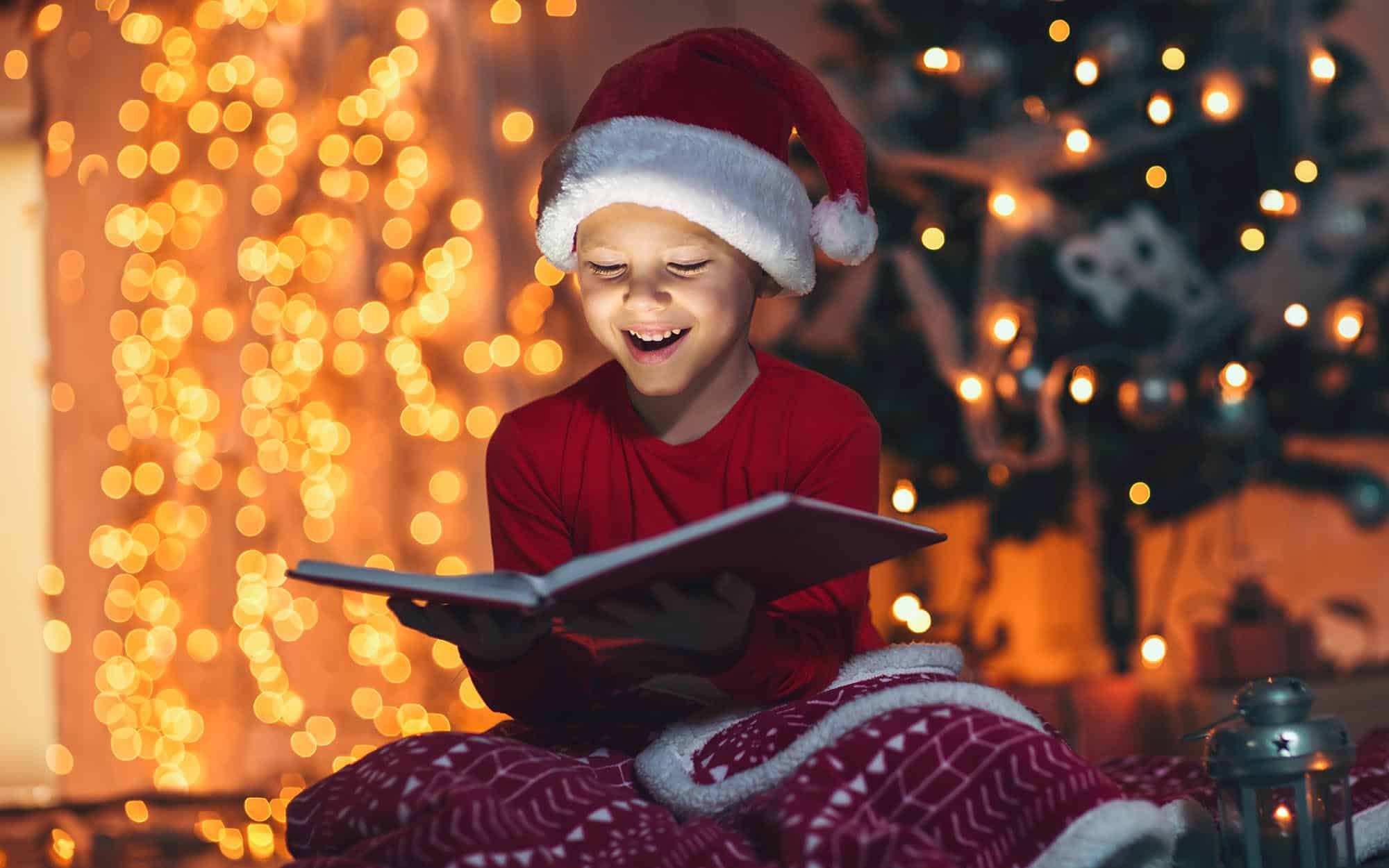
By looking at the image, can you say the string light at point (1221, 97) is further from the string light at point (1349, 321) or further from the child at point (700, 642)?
the child at point (700, 642)

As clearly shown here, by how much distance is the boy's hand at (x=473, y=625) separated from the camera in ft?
3.78

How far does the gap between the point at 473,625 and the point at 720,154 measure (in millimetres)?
462

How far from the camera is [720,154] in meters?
1.35

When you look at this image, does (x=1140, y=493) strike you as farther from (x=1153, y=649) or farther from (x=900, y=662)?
(x=900, y=662)

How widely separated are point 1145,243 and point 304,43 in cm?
155

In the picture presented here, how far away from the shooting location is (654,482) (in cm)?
141

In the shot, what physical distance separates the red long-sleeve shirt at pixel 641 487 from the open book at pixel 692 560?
0.17m

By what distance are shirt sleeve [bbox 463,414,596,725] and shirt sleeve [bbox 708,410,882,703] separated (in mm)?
168

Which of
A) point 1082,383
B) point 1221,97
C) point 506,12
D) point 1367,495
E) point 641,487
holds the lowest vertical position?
point 1367,495

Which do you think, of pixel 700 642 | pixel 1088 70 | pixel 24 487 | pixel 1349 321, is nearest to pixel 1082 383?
pixel 1349 321

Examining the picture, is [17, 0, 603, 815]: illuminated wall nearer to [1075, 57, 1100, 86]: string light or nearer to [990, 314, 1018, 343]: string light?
[990, 314, 1018, 343]: string light

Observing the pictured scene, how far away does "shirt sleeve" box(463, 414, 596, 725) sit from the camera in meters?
1.35

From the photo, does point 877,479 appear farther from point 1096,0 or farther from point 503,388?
point 1096,0

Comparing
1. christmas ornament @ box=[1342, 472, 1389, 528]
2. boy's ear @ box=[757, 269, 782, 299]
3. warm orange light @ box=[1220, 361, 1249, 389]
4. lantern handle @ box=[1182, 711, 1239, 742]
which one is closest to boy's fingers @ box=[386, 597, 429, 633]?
boy's ear @ box=[757, 269, 782, 299]
